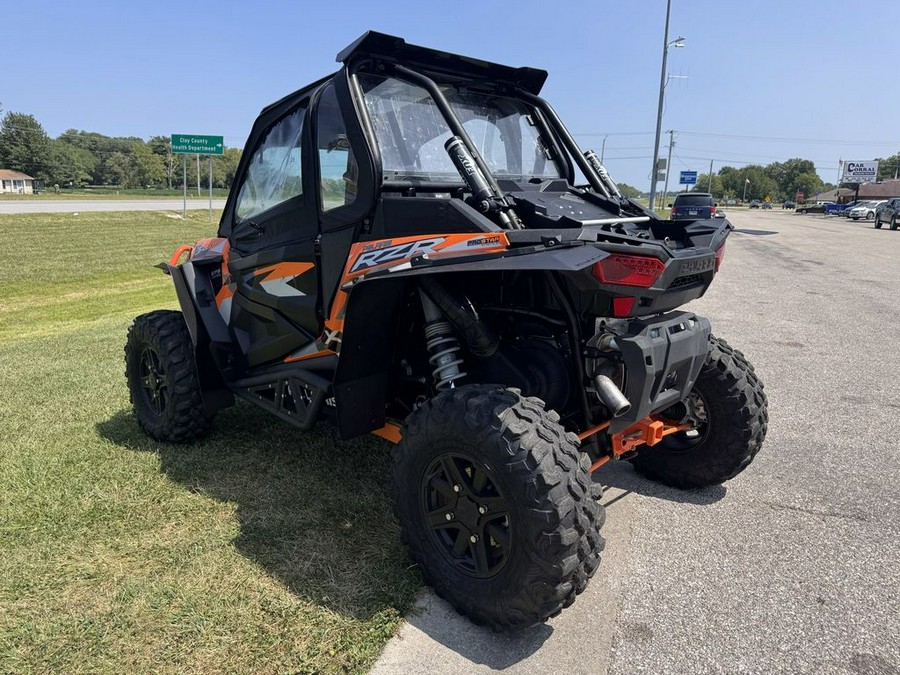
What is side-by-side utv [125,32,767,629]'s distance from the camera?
2.49 metres

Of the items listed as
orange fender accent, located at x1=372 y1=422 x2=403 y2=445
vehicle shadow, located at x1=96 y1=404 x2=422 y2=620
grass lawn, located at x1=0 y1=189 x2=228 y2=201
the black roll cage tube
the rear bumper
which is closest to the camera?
the rear bumper

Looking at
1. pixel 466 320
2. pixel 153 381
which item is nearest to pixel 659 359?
pixel 466 320

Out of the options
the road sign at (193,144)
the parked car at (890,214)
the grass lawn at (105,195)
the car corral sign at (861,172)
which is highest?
the car corral sign at (861,172)

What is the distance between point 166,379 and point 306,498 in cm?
140

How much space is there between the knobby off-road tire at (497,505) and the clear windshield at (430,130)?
1204 mm

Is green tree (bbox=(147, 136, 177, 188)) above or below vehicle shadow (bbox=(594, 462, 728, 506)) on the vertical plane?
above

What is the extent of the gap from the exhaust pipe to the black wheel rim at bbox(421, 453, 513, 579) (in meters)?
0.58

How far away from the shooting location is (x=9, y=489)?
3768 millimetres

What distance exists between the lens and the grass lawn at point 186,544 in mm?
2529

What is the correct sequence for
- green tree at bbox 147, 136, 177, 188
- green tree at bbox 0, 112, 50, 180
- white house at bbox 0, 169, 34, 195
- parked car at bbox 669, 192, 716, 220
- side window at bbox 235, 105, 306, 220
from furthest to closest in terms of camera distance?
green tree at bbox 147, 136, 177, 188
green tree at bbox 0, 112, 50, 180
white house at bbox 0, 169, 34, 195
parked car at bbox 669, 192, 716, 220
side window at bbox 235, 105, 306, 220

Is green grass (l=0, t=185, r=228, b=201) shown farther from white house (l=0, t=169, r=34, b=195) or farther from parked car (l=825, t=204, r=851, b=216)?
parked car (l=825, t=204, r=851, b=216)

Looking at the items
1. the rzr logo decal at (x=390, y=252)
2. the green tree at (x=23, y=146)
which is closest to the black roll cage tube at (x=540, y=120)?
the rzr logo decal at (x=390, y=252)

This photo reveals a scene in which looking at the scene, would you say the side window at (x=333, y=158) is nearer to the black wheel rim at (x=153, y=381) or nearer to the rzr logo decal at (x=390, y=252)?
the rzr logo decal at (x=390, y=252)

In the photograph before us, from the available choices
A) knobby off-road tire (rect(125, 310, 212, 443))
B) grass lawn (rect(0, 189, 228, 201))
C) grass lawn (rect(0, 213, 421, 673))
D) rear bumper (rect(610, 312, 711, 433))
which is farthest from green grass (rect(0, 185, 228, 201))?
rear bumper (rect(610, 312, 711, 433))
